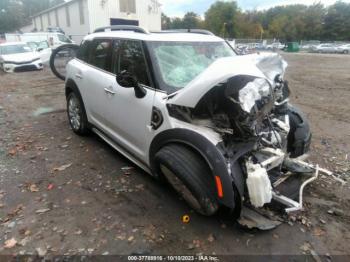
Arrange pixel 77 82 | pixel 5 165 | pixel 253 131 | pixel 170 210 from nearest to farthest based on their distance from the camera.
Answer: pixel 253 131, pixel 170 210, pixel 5 165, pixel 77 82

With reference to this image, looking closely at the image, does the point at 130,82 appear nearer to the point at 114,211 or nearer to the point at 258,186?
the point at 114,211

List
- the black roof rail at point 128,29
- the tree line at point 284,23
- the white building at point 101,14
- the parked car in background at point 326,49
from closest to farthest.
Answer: the black roof rail at point 128,29, the white building at point 101,14, the parked car in background at point 326,49, the tree line at point 284,23

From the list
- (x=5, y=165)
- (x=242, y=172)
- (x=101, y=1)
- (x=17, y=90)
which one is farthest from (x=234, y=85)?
(x=101, y=1)

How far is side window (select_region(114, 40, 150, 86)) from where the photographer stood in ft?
11.0

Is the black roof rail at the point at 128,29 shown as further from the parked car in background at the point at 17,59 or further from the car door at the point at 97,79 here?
the parked car in background at the point at 17,59

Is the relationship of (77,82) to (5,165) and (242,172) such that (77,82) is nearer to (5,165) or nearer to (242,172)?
(5,165)

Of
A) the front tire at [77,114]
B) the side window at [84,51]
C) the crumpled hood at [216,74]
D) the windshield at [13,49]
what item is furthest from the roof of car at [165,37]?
the windshield at [13,49]

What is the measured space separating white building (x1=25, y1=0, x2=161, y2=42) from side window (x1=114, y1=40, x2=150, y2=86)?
1082 inches

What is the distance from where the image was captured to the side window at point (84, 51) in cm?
471

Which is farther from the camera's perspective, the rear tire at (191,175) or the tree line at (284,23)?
the tree line at (284,23)

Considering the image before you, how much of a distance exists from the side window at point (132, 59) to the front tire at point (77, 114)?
127 centimetres

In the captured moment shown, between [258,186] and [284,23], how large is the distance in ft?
260

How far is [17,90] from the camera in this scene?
9688mm

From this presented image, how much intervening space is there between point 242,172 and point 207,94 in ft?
2.58
